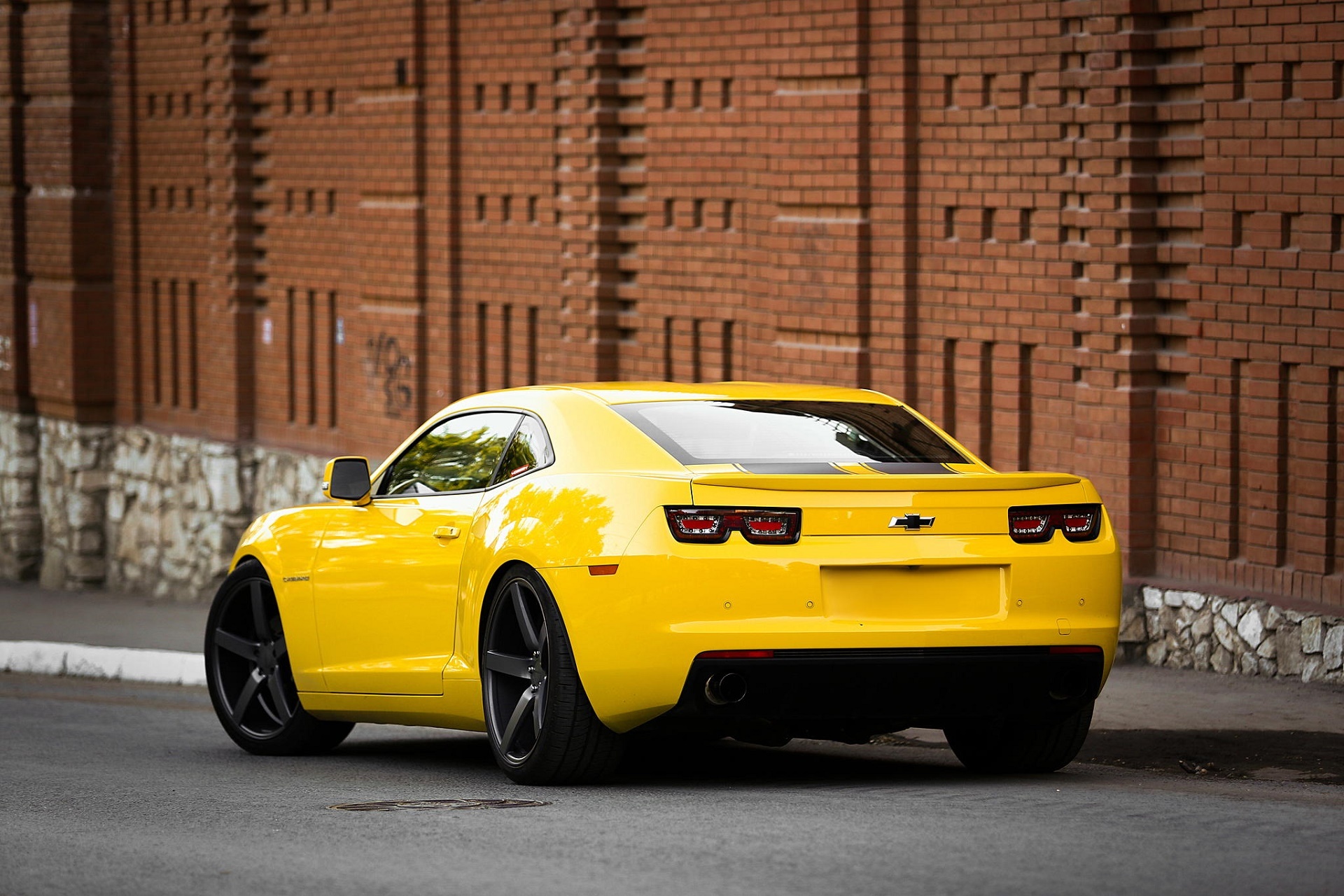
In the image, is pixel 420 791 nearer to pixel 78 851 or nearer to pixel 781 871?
pixel 78 851

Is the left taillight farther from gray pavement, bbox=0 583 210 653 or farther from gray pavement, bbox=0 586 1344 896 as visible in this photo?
gray pavement, bbox=0 583 210 653

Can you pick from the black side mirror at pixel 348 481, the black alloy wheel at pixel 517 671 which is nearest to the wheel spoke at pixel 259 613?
the black side mirror at pixel 348 481

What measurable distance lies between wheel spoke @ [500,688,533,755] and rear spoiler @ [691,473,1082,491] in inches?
40.9

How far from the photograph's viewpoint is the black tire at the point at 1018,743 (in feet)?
26.7

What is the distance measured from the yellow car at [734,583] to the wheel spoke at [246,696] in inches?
42.1

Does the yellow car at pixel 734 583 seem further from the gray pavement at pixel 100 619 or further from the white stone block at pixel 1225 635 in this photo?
the gray pavement at pixel 100 619

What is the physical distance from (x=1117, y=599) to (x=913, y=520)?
0.86 m

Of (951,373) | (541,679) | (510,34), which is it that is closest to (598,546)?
(541,679)

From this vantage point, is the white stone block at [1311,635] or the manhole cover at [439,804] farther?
the white stone block at [1311,635]

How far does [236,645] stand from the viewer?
31.8 feet

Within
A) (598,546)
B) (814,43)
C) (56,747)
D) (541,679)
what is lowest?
(56,747)

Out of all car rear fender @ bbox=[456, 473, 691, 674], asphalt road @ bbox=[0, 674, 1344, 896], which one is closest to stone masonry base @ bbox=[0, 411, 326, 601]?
asphalt road @ bbox=[0, 674, 1344, 896]

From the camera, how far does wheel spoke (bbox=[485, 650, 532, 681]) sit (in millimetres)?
7750

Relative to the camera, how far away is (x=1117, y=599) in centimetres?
770
